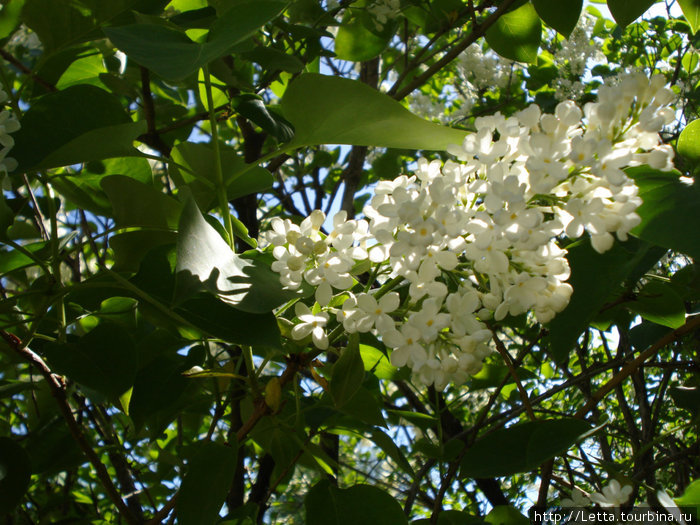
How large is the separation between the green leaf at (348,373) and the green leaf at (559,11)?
0.56 meters

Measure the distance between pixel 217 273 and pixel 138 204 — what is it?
1.04 feet

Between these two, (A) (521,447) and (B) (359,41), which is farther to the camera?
(B) (359,41)

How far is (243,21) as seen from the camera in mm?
583

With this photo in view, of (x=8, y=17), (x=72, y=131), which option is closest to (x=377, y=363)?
(x=72, y=131)

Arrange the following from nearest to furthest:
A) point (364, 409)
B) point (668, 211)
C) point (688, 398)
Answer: point (668, 211), point (364, 409), point (688, 398)

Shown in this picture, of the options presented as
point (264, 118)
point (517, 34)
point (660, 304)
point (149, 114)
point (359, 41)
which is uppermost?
point (359, 41)

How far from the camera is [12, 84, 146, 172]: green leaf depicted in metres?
0.62

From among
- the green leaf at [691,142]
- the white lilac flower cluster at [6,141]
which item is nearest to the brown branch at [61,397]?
the white lilac flower cluster at [6,141]

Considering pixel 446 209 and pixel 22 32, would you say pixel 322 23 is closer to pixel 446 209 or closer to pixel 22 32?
pixel 446 209

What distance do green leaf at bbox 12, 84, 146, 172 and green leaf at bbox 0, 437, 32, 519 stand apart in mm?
433

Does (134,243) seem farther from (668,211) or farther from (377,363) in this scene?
(668,211)

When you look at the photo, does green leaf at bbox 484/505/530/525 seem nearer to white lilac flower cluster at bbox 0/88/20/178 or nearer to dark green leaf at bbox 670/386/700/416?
dark green leaf at bbox 670/386/700/416

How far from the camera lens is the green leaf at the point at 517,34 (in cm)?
116

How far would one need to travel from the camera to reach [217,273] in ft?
1.58
